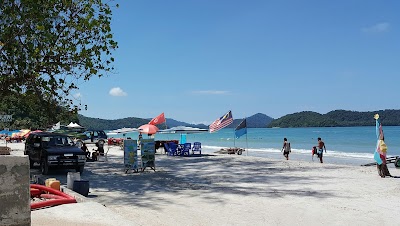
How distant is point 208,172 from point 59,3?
28.8ft

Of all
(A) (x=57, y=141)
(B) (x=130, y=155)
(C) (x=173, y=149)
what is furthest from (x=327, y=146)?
(A) (x=57, y=141)

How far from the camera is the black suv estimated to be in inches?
597

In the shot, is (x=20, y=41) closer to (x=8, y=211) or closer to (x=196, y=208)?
(x=196, y=208)

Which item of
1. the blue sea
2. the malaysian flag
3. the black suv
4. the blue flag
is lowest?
the blue sea

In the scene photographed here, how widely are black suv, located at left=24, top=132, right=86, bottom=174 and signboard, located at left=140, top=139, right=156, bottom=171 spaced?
7.50 ft

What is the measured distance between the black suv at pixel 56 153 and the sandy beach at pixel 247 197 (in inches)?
20.6

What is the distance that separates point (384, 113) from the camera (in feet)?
610

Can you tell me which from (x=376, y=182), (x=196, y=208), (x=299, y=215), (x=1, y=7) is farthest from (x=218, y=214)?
(x=1, y=7)

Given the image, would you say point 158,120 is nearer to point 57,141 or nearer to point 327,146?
point 57,141

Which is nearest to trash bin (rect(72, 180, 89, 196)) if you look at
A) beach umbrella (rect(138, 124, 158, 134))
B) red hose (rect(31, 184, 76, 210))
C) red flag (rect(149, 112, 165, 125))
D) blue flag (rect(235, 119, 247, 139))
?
red hose (rect(31, 184, 76, 210))

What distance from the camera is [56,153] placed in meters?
15.2

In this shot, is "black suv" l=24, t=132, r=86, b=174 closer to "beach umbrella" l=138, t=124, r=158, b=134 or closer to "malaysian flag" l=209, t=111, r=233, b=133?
"beach umbrella" l=138, t=124, r=158, b=134

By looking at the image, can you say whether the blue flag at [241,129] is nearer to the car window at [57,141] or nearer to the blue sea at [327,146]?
the blue sea at [327,146]

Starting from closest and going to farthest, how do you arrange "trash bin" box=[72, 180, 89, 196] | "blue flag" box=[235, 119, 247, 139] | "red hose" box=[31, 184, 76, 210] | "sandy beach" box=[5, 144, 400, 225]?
"red hose" box=[31, 184, 76, 210] < "sandy beach" box=[5, 144, 400, 225] < "trash bin" box=[72, 180, 89, 196] < "blue flag" box=[235, 119, 247, 139]
